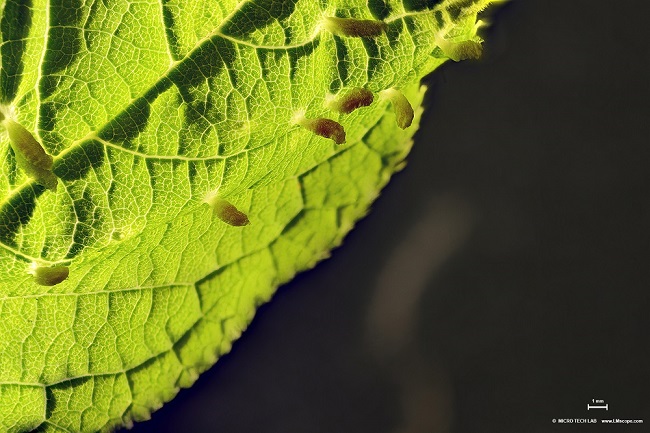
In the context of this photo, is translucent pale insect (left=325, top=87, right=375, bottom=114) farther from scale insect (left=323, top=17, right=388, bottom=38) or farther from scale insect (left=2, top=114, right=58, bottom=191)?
scale insect (left=2, top=114, right=58, bottom=191)

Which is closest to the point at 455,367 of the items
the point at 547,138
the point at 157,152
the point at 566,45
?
the point at 547,138

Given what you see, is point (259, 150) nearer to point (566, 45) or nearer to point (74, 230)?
point (74, 230)

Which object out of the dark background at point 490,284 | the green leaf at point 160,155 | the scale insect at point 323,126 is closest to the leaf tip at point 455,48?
the green leaf at point 160,155

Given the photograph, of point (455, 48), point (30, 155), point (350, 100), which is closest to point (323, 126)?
point (350, 100)

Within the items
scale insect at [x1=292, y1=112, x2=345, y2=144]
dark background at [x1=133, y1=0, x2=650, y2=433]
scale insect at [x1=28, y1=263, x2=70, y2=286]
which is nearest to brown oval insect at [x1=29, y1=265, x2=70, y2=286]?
scale insect at [x1=28, y1=263, x2=70, y2=286]

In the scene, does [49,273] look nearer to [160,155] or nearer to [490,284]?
[160,155]

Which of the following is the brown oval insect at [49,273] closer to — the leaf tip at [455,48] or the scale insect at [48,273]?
the scale insect at [48,273]
